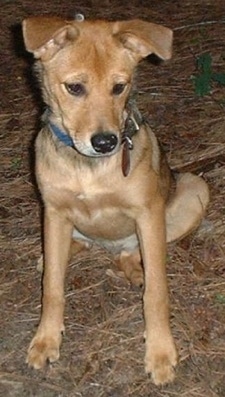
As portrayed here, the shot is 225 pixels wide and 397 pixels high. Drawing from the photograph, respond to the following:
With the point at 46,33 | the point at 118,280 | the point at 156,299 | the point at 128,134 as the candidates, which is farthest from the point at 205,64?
the point at 46,33

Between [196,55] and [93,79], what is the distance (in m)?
4.14

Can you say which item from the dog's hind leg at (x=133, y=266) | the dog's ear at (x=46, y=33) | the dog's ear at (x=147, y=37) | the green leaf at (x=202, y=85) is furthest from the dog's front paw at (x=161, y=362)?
the green leaf at (x=202, y=85)

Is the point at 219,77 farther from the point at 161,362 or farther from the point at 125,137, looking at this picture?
the point at 161,362

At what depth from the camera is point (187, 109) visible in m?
7.56

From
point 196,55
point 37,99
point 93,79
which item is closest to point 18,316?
point 93,79

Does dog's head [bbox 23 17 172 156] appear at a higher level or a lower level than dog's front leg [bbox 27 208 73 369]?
higher

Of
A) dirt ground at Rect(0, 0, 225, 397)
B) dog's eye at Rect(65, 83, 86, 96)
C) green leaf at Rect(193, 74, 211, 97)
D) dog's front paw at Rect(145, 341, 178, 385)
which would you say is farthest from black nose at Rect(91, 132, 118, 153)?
green leaf at Rect(193, 74, 211, 97)

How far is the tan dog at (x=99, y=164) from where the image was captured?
448 centimetres

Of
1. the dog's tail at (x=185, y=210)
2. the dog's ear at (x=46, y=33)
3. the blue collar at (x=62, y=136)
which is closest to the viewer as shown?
the dog's ear at (x=46, y=33)

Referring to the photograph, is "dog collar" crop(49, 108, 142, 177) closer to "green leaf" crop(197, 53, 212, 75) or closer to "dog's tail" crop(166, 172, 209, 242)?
"dog's tail" crop(166, 172, 209, 242)

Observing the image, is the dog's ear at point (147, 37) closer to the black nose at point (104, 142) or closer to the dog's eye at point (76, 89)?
the dog's eye at point (76, 89)

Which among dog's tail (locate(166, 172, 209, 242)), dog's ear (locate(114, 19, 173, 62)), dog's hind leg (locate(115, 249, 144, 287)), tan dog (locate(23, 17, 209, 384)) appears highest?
dog's ear (locate(114, 19, 173, 62))

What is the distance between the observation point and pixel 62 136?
4879 mm

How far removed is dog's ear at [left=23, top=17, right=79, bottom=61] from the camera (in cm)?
432
